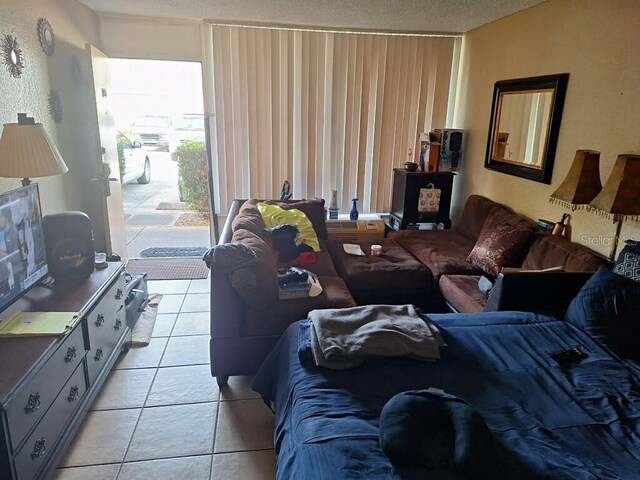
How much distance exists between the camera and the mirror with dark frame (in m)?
3.11

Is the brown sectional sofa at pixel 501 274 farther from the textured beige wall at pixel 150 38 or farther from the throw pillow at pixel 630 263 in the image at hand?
the textured beige wall at pixel 150 38

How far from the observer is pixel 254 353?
98.4 inches

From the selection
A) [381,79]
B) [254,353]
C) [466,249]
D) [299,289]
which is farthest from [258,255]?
[381,79]

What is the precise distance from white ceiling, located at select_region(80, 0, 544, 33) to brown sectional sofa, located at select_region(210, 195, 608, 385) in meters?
1.53

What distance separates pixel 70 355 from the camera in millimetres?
2031

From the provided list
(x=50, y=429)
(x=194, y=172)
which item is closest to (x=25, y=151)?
(x=50, y=429)

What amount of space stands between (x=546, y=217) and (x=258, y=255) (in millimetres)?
2153

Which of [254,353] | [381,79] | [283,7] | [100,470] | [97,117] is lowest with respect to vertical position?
[100,470]

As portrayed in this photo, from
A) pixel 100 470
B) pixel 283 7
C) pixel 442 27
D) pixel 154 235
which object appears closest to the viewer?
pixel 100 470

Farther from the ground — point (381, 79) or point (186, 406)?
point (381, 79)

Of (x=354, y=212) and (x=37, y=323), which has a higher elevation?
(x=354, y=212)

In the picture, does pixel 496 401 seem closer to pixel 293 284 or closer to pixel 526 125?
pixel 293 284

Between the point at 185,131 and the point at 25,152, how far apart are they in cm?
487

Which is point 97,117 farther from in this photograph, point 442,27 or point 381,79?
point 442,27
